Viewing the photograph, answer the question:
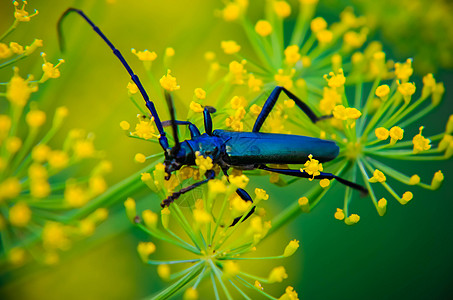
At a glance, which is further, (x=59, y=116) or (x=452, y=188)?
(x=452, y=188)

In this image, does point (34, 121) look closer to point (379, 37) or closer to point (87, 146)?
point (87, 146)

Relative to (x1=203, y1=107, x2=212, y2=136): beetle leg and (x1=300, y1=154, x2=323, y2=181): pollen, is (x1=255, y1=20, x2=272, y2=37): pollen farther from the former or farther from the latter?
(x1=300, y1=154, x2=323, y2=181): pollen

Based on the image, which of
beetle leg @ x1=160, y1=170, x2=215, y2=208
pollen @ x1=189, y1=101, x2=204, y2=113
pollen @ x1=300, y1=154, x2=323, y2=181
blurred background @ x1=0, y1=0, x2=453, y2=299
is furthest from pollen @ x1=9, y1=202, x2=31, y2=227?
pollen @ x1=300, y1=154, x2=323, y2=181

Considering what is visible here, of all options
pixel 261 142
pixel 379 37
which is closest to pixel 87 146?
pixel 261 142

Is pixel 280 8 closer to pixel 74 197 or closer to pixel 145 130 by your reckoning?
pixel 145 130

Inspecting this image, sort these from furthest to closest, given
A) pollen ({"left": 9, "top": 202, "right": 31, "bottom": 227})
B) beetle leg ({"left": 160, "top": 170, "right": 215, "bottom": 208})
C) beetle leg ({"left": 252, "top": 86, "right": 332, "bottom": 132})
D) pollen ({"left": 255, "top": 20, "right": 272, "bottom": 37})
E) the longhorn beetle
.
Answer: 1. pollen ({"left": 255, "top": 20, "right": 272, "bottom": 37})
2. beetle leg ({"left": 252, "top": 86, "right": 332, "bottom": 132})
3. the longhorn beetle
4. beetle leg ({"left": 160, "top": 170, "right": 215, "bottom": 208})
5. pollen ({"left": 9, "top": 202, "right": 31, "bottom": 227})
